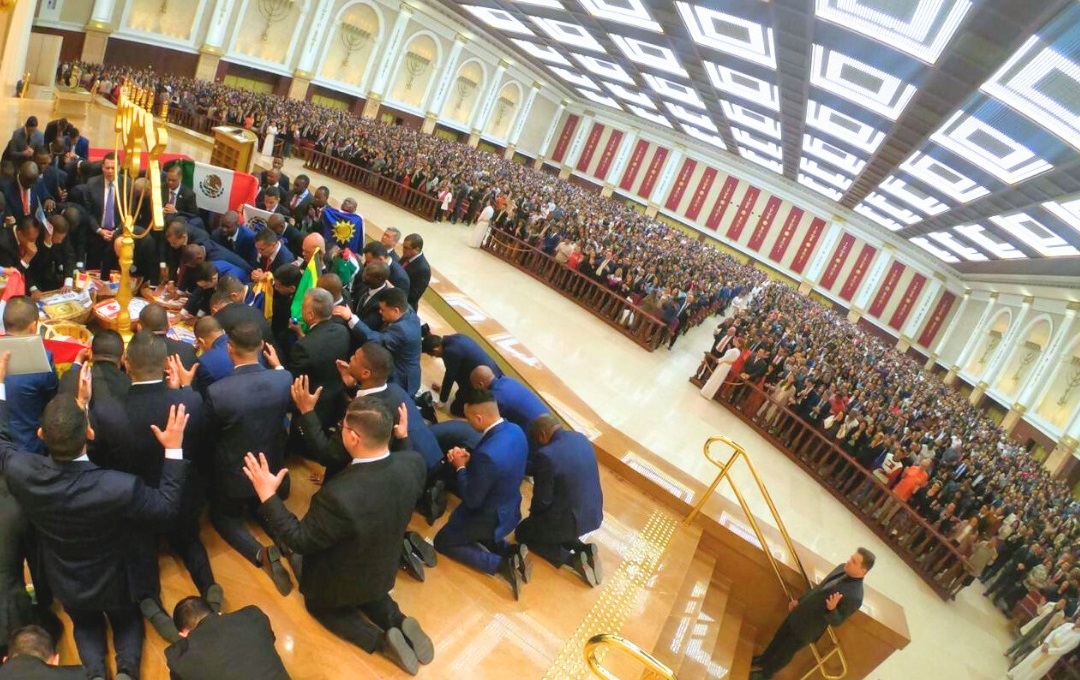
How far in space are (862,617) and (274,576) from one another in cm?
445

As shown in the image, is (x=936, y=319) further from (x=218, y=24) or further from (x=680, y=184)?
(x=218, y=24)

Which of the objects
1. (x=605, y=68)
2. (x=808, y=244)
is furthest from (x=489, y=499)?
(x=808, y=244)

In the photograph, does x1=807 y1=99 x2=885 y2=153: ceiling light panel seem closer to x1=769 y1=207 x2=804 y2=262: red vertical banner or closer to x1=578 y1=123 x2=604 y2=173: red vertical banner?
x1=769 y1=207 x2=804 y2=262: red vertical banner

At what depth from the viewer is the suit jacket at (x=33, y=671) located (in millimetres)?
1622

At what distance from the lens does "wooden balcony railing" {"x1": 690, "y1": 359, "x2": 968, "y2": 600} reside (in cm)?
750

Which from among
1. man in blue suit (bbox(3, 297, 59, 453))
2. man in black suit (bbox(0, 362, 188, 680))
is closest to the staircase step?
man in black suit (bbox(0, 362, 188, 680))

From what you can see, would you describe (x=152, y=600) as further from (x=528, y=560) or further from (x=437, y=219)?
(x=437, y=219)

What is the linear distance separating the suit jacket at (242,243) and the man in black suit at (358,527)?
366 centimetres

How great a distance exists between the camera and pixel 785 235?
109 ft

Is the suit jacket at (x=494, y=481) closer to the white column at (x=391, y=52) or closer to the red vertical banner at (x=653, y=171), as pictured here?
the white column at (x=391, y=52)

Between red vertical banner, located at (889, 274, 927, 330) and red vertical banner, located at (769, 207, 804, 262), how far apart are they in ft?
21.7

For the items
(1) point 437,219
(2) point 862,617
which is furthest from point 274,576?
(1) point 437,219

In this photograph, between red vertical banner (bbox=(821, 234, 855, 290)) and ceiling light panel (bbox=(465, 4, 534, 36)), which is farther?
red vertical banner (bbox=(821, 234, 855, 290))

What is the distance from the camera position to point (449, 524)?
3484 mm
